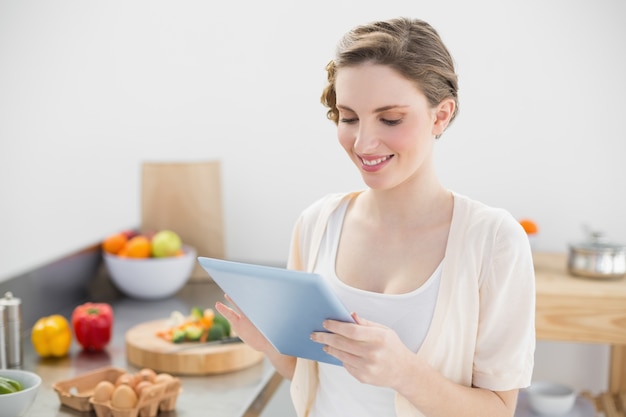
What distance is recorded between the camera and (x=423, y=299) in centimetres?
120

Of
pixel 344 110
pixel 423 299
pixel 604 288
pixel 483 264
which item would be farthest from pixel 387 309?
pixel 604 288

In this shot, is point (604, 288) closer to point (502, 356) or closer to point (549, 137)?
point (549, 137)

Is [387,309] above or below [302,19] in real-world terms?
below

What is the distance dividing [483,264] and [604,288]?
1076 mm

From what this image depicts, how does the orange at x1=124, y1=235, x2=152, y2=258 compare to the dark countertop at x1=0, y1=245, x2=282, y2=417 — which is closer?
the dark countertop at x1=0, y1=245, x2=282, y2=417

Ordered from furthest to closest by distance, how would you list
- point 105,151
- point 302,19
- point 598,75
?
point 105,151
point 302,19
point 598,75

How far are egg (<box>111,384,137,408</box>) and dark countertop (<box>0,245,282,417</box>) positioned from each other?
0.08m

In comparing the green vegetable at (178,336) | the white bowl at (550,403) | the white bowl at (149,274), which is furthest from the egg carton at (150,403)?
the white bowl at (550,403)

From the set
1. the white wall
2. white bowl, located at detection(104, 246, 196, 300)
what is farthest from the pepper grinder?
the white wall

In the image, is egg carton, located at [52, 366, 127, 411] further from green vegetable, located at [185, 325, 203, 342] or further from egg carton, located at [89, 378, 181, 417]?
green vegetable, located at [185, 325, 203, 342]

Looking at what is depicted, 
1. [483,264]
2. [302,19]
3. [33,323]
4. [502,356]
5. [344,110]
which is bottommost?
[33,323]

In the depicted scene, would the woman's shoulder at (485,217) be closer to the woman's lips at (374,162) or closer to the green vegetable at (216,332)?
the woman's lips at (374,162)

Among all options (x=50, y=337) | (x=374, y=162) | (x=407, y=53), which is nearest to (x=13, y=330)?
(x=50, y=337)

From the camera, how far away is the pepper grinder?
5.70 feet
